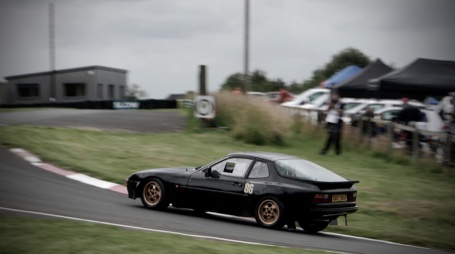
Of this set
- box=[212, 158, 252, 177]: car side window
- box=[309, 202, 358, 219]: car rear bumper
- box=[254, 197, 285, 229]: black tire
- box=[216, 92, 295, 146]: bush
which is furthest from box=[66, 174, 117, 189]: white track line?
box=[216, 92, 295, 146]: bush

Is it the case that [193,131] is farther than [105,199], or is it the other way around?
[193,131]

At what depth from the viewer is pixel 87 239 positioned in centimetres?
770

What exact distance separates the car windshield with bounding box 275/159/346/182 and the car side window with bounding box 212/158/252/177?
0.56 meters

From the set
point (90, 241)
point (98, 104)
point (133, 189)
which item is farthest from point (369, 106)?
point (90, 241)

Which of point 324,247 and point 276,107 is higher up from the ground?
point 276,107

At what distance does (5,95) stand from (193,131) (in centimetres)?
4146

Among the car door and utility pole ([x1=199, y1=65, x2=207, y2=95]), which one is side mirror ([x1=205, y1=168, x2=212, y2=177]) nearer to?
the car door

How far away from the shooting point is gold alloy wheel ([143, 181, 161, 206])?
457 inches

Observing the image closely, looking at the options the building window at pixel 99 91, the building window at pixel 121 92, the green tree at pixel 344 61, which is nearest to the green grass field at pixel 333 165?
the building window at pixel 99 91

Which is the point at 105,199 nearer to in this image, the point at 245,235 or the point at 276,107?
the point at 245,235

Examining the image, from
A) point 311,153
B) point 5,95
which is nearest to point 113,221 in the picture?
point 311,153

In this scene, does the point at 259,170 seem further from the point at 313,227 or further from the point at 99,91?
the point at 99,91

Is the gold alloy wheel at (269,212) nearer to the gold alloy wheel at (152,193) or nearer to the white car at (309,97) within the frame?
the gold alloy wheel at (152,193)

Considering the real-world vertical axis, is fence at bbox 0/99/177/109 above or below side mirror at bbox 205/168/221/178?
above
